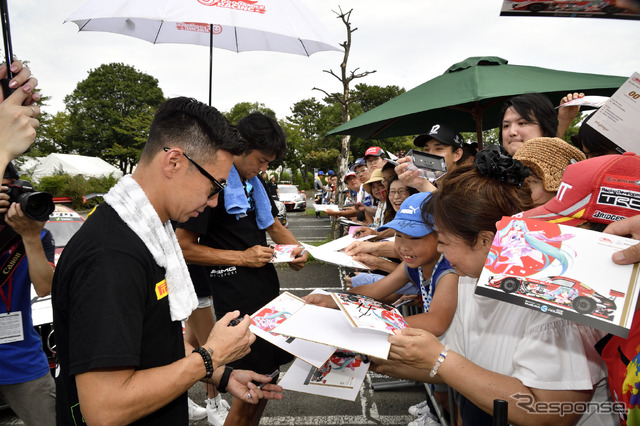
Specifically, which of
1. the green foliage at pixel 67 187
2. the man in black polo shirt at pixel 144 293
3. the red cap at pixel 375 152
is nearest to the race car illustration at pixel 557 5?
the man in black polo shirt at pixel 144 293

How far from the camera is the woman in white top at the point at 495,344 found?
1.27 meters

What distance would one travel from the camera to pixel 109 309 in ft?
3.93

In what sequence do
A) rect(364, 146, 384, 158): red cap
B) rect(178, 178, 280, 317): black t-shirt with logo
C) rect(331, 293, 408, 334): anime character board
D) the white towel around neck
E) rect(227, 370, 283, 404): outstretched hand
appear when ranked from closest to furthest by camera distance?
the white towel around neck, rect(331, 293, 408, 334): anime character board, rect(227, 370, 283, 404): outstretched hand, rect(178, 178, 280, 317): black t-shirt with logo, rect(364, 146, 384, 158): red cap

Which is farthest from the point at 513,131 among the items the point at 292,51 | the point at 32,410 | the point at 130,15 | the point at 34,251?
the point at 32,410

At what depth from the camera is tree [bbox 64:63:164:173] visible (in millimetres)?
40469

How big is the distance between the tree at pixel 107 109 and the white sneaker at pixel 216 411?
40.7m

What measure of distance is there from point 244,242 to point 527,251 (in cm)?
207

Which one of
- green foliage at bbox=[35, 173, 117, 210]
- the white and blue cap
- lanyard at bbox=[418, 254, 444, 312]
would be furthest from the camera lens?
green foliage at bbox=[35, 173, 117, 210]

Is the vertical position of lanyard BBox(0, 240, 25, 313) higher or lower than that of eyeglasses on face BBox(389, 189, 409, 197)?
lower

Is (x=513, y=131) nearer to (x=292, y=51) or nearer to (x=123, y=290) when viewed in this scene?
(x=292, y=51)

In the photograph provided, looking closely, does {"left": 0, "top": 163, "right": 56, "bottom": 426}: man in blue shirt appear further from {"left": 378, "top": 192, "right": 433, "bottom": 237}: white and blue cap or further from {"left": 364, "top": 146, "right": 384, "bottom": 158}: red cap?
{"left": 364, "top": 146, "right": 384, "bottom": 158}: red cap

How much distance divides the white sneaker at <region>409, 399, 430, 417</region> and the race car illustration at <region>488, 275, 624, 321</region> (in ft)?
8.89

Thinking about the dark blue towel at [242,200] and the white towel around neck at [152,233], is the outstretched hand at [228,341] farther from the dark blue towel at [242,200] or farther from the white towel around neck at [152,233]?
the dark blue towel at [242,200]

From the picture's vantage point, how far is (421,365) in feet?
4.92
